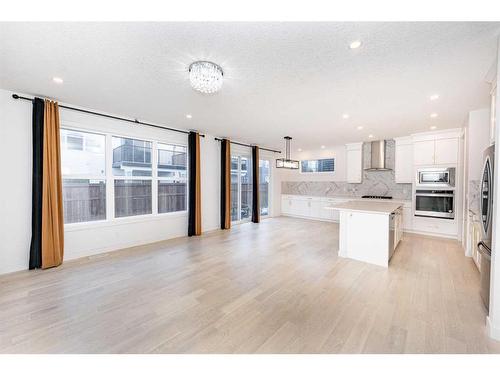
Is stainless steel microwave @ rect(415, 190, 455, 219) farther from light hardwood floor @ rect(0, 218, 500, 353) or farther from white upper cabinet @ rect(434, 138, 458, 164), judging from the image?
light hardwood floor @ rect(0, 218, 500, 353)

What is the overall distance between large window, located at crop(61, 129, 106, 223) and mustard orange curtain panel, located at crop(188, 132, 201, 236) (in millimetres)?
1691

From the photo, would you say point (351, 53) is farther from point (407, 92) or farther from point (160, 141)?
point (160, 141)

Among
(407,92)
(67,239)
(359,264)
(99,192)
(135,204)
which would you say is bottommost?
(359,264)

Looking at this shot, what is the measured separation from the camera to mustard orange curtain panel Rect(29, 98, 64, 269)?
2.98 m

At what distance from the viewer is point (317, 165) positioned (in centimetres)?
782

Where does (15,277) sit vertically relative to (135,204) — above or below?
below

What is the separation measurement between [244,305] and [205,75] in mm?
2356

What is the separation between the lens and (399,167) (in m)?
5.68

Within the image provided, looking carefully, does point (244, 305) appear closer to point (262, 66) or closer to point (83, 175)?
point (262, 66)

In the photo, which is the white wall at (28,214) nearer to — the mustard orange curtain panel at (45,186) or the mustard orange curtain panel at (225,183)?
the mustard orange curtain panel at (45,186)

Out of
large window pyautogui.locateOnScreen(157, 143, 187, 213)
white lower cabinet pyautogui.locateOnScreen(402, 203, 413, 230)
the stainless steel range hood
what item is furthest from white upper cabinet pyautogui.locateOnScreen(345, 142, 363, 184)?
large window pyautogui.locateOnScreen(157, 143, 187, 213)

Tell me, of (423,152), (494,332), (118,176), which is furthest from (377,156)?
(118,176)
